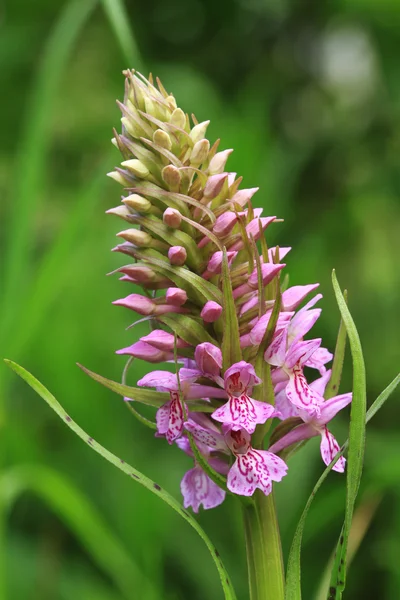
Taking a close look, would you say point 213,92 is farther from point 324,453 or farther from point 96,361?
point 324,453

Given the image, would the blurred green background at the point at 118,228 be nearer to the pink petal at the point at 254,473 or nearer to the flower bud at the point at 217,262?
the pink petal at the point at 254,473

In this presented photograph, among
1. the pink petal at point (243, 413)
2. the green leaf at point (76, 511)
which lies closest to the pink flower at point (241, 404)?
the pink petal at point (243, 413)

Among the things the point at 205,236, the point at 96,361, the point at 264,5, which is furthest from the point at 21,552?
the point at 264,5

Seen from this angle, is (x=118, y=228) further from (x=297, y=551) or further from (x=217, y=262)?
(x=297, y=551)

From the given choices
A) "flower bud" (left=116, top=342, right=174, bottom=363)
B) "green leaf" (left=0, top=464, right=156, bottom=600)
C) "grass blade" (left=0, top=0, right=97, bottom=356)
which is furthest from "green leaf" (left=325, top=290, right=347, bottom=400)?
"grass blade" (left=0, top=0, right=97, bottom=356)

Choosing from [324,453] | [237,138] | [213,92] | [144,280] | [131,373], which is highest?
[213,92]

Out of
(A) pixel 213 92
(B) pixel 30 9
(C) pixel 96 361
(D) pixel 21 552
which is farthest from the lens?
(B) pixel 30 9

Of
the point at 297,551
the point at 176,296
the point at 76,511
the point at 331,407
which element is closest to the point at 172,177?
the point at 176,296
